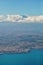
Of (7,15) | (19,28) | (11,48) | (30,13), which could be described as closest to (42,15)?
(30,13)

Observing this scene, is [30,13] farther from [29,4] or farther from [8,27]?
[8,27]

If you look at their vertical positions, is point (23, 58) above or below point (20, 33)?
below

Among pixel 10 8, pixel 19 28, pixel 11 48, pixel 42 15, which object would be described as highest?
pixel 10 8

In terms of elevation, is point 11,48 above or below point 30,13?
below

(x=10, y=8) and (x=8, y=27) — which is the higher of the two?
(x=10, y=8)

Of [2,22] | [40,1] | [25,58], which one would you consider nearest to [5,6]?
[2,22]

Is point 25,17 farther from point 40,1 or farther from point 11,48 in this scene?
point 11,48
